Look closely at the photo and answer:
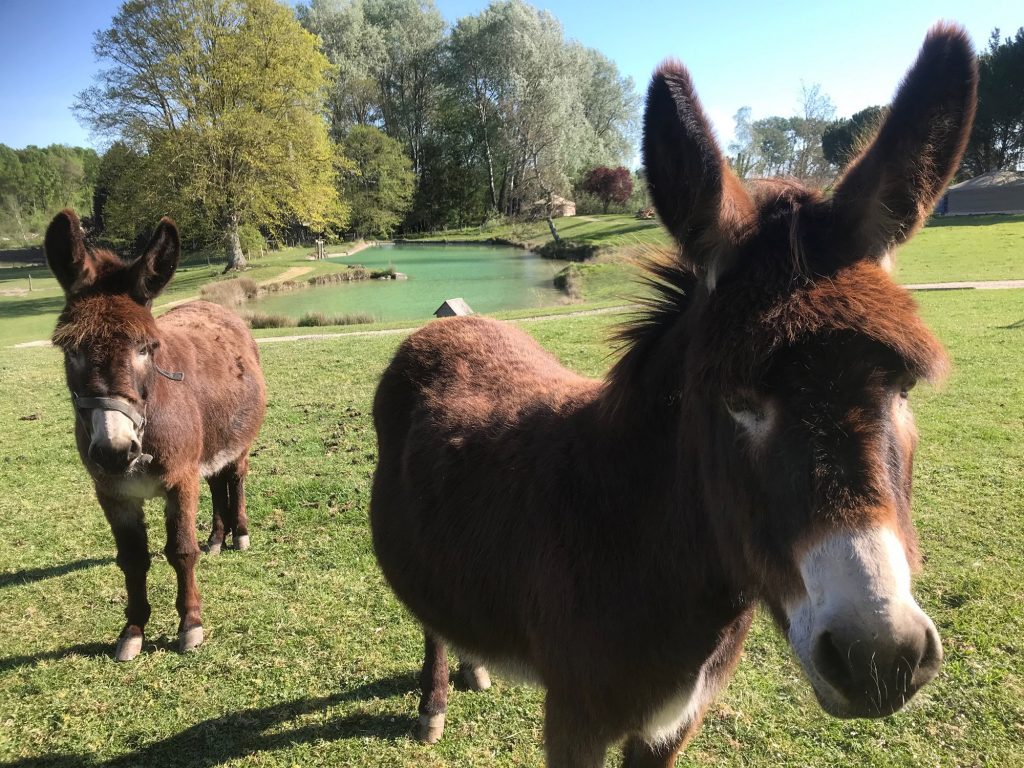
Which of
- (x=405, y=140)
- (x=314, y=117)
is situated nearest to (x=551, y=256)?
(x=314, y=117)

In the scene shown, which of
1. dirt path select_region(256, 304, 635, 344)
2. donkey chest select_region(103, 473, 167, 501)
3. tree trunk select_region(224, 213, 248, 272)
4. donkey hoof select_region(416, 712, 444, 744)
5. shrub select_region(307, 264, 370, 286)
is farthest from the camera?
shrub select_region(307, 264, 370, 286)

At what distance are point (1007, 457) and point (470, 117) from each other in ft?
202

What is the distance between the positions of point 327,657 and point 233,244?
3345 cm

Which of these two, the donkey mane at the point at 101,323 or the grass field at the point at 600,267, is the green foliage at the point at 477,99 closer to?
the grass field at the point at 600,267

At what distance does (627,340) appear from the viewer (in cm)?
196

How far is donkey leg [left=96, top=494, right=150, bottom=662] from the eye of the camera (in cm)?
394

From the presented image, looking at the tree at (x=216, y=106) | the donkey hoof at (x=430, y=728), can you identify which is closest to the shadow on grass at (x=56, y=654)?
the donkey hoof at (x=430, y=728)

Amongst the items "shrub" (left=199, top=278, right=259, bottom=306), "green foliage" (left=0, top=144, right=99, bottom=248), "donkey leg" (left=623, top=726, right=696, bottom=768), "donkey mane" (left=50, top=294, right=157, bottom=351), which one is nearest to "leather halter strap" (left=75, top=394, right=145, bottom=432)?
"donkey mane" (left=50, top=294, right=157, bottom=351)

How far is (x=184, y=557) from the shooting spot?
13.3 ft

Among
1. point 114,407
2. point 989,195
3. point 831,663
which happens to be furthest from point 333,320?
point 989,195

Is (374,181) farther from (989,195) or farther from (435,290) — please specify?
(989,195)

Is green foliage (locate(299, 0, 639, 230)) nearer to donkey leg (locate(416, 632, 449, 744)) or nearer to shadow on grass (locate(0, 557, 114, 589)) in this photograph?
shadow on grass (locate(0, 557, 114, 589))

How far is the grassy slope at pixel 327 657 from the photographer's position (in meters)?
3.14

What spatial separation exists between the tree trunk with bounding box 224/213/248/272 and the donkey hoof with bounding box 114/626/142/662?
31.4 m
